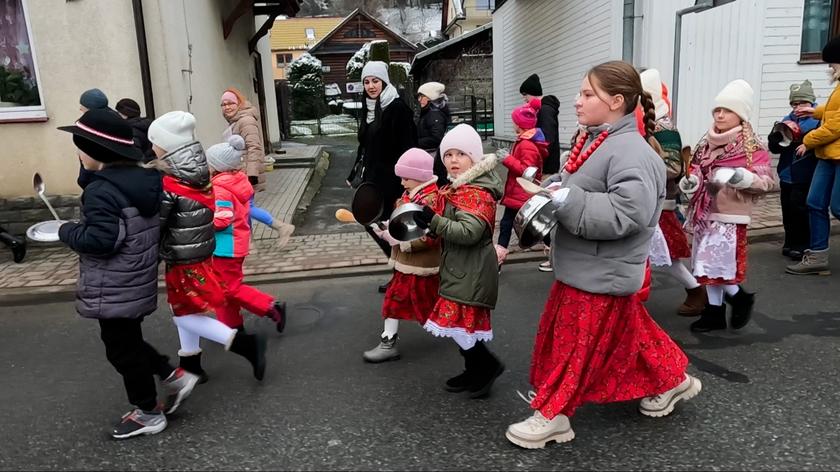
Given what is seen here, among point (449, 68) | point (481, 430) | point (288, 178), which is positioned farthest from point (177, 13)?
point (449, 68)

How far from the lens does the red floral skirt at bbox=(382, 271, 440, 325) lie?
378 cm

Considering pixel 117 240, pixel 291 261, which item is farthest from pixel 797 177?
pixel 117 240

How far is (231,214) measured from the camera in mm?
3947

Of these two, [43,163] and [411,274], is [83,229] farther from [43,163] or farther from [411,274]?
[43,163]

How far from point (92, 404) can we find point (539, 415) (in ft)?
8.32

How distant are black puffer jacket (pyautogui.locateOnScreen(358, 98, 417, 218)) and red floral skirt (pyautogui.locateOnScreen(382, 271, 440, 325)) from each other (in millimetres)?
1071

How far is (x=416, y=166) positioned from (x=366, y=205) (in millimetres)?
421

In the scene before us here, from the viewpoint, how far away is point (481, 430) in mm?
3061

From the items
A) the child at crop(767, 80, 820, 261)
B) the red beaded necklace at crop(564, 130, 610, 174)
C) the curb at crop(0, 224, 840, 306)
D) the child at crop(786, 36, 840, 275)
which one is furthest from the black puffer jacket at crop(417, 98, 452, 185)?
the child at crop(786, 36, 840, 275)

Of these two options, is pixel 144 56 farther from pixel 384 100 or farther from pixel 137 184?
pixel 137 184

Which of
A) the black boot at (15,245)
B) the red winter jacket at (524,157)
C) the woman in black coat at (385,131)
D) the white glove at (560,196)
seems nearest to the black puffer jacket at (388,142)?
the woman in black coat at (385,131)

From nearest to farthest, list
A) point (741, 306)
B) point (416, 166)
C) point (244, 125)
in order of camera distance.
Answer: point (416, 166) → point (741, 306) → point (244, 125)

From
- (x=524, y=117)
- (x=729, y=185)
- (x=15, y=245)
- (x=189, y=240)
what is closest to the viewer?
(x=189, y=240)

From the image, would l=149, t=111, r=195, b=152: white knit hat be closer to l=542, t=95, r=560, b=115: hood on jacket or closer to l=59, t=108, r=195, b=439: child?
l=59, t=108, r=195, b=439: child
